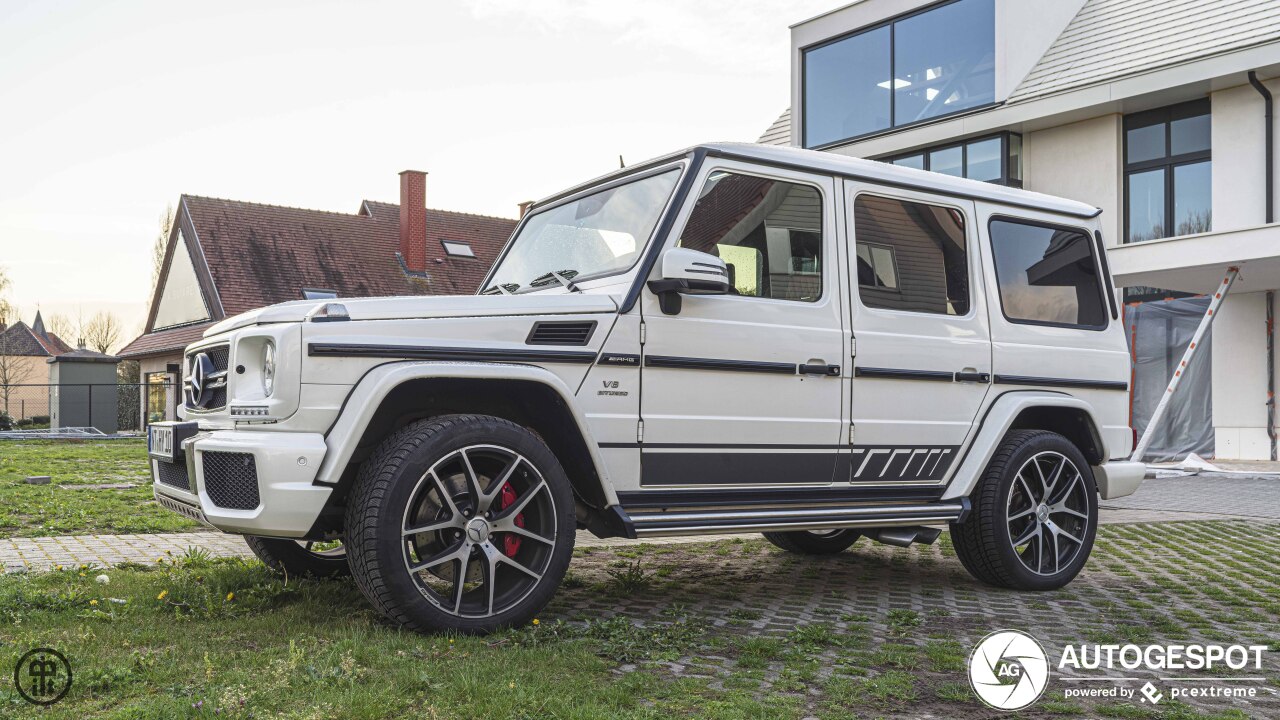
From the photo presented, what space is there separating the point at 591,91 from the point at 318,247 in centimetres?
2598

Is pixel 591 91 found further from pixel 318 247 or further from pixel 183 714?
pixel 318 247

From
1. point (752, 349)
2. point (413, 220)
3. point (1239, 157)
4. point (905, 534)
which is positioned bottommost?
point (905, 534)

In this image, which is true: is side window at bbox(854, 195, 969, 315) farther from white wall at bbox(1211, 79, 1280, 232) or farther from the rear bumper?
white wall at bbox(1211, 79, 1280, 232)

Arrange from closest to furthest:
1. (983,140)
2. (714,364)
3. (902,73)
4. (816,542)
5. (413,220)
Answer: (714,364) → (816,542) → (983,140) → (902,73) → (413,220)

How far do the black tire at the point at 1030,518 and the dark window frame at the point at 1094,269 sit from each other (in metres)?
0.66

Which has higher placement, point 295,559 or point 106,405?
point 295,559

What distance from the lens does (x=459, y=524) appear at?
4.19 meters

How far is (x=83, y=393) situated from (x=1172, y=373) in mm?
25089

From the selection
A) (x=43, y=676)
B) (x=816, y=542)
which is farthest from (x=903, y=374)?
(x=43, y=676)

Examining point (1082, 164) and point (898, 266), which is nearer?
point (898, 266)

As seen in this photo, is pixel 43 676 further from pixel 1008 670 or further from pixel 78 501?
pixel 78 501

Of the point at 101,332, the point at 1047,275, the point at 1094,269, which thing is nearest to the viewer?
the point at 1047,275

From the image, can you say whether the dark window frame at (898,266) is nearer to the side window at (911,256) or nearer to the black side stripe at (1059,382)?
the side window at (911,256)

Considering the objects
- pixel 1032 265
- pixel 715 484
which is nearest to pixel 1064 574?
pixel 1032 265
